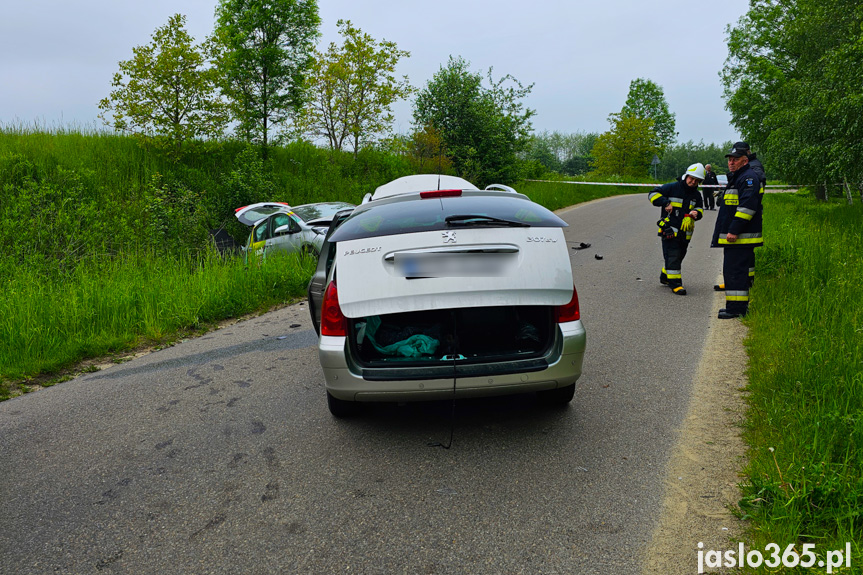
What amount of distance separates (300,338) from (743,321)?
17.0ft

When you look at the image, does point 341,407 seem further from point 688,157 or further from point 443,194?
point 688,157

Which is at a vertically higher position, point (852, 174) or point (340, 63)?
point (340, 63)

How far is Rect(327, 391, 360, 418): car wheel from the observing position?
4328mm

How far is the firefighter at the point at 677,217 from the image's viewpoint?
28.9 ft

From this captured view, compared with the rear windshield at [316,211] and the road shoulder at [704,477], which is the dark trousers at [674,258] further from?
the rear windshield at [316,211]

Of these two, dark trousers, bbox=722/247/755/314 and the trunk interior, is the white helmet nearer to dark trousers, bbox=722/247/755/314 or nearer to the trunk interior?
dark trousers, bbox=722/247/755/314

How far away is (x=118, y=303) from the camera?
7977mm

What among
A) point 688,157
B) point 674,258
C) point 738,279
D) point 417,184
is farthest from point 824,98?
point 688,157

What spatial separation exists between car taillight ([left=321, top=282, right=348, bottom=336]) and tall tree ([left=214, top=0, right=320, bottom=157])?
67.6 ft

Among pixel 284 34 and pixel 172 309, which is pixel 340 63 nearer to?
pixel 284 34

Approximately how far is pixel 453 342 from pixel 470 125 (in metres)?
18.9

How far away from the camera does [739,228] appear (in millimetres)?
7344

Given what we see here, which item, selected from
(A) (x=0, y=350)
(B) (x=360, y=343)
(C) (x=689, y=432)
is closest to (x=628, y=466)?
(C) (x=689, y=432)

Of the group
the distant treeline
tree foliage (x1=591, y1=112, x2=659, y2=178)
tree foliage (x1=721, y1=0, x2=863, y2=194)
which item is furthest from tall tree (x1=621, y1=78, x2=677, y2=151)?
tree foliage (x1=721, y1=0, x2=863, y2=194)
